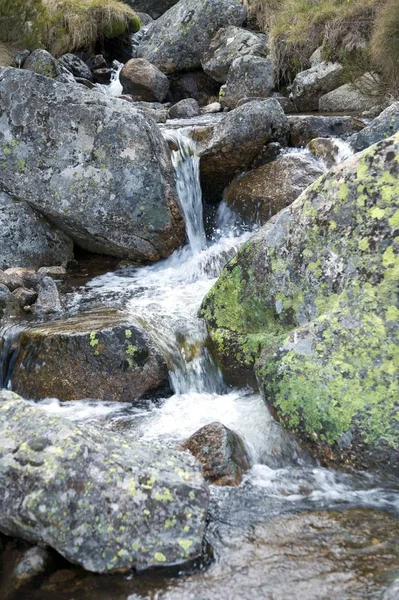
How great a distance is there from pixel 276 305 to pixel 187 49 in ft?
47.4

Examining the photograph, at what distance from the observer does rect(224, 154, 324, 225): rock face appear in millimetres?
8609

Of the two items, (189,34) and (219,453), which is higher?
(189,34)

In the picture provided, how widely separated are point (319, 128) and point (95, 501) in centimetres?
879

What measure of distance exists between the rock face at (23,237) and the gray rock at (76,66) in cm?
1047

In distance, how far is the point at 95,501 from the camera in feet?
10.5

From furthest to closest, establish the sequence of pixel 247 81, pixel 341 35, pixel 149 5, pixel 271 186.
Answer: pixel 149 5 → pixel 247 81 → pixel 341 35 → pixel 271 186

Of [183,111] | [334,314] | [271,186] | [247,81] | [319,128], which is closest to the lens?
[334,314]

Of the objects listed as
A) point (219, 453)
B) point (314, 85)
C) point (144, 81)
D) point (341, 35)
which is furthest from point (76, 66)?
point (219, 453)

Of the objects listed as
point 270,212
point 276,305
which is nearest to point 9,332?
point 276,305

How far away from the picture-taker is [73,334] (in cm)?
543

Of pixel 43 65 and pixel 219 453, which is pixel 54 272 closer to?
pixel 219 453

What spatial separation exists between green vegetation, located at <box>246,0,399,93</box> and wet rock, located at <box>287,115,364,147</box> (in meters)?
2.76

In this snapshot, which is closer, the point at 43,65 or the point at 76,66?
the point at 43,65

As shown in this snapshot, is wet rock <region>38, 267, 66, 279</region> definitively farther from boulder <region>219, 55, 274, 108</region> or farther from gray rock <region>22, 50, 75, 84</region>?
gray rock <region>22, 50, 75, 84</region>
